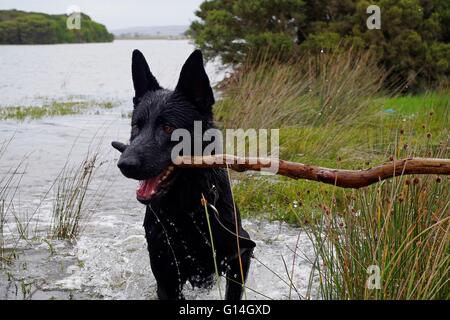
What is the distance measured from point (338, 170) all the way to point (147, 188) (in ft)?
4.03

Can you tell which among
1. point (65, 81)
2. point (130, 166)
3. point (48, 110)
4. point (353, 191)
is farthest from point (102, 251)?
point (65, 81)

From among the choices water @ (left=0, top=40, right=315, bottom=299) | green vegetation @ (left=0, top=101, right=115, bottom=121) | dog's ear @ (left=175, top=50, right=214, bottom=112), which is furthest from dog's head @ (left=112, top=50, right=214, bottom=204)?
green vegetation @ (left=0, top=101, right=115, bottom=121)

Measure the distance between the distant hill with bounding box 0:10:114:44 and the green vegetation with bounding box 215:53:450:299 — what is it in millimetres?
42772

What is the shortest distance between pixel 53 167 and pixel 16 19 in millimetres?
45077

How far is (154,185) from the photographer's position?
337 cm

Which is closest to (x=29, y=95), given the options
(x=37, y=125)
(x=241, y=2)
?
(x=37, y=125)

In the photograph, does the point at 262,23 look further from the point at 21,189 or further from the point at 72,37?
the point at 72,37

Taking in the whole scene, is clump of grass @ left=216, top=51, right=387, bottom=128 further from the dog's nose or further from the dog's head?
the dog's nose

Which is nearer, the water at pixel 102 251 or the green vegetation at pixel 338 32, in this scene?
the water at pixel 102 251

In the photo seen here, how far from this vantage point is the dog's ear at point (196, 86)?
3.55m

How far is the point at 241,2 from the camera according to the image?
54.7ft

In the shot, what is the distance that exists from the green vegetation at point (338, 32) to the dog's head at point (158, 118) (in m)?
12.3
